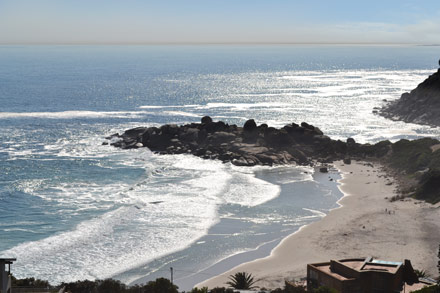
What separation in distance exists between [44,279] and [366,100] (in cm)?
13684

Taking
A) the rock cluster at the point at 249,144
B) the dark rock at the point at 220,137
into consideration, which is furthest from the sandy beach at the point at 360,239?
the dark rock at the point at 220,137

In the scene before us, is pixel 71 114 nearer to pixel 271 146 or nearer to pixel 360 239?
pixel 271 146

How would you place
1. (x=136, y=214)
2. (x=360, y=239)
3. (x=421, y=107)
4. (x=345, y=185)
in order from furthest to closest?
(x=421, y=107)
(x=345, y=185)
(x=136, y=214)
(x=360, y=239)

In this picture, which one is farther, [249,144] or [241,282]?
[249,144]

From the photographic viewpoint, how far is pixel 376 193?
2741 inches

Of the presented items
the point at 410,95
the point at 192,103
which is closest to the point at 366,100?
the point at 410,95

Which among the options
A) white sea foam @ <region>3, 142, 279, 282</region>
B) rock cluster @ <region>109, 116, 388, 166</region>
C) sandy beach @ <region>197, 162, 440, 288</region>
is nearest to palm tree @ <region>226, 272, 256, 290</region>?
sandy beach @ <region>197, 162, 440, 288</region>

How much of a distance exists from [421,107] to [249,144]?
56090mm

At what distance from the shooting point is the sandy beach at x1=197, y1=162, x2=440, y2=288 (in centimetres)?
4556

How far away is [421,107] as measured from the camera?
424 ft

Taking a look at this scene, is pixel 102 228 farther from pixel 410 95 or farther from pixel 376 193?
pixel 410 95

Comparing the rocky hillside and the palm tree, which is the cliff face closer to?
the rocky hillside

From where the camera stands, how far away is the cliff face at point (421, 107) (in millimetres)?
124375

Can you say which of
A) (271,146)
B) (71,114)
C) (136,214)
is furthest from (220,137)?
(71,114)
